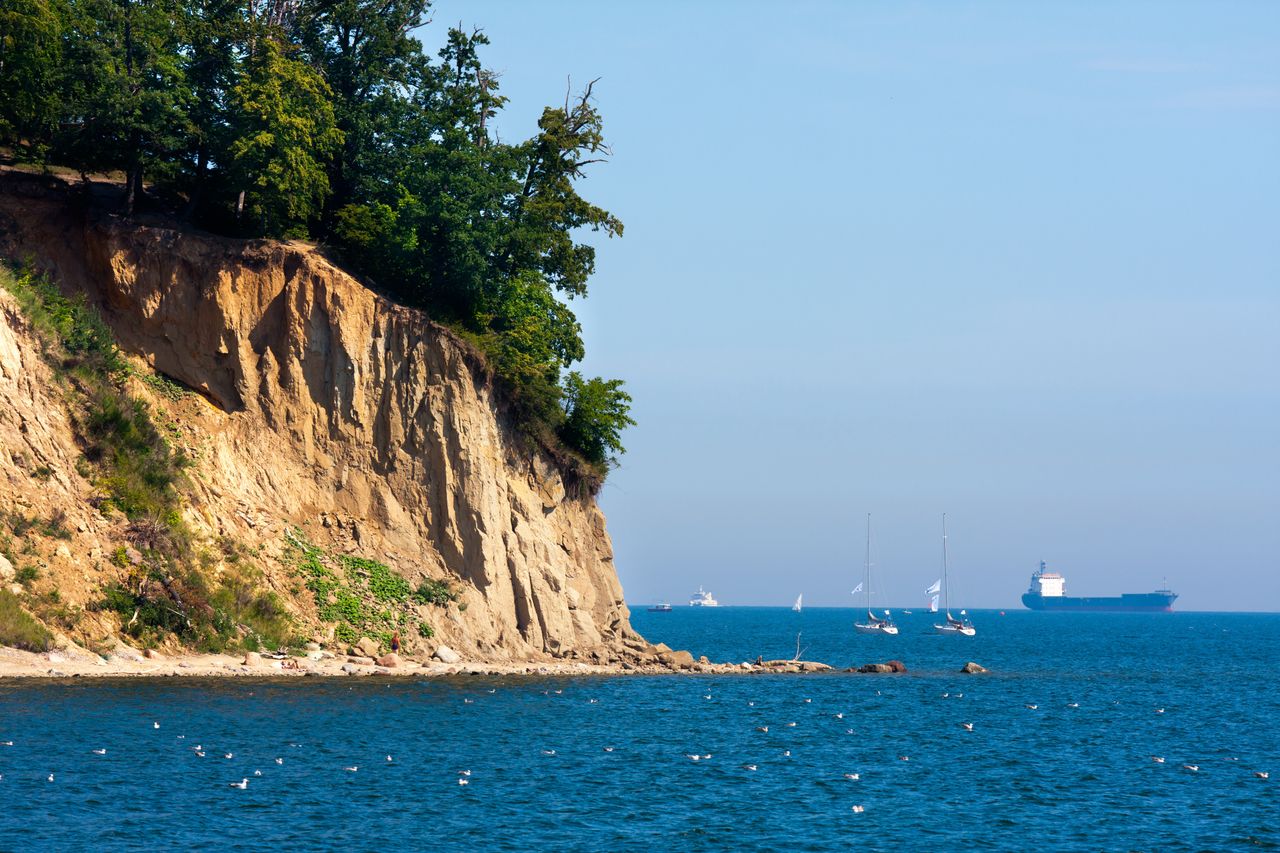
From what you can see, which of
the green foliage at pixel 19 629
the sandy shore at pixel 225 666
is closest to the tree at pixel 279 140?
the sandy shore at pixel 225 666

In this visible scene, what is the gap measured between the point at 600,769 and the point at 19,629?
20.6m

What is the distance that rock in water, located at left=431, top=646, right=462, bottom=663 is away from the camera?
56969 millimetres

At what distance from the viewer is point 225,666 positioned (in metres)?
48.4

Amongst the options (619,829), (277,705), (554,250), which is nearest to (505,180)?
(554,250)

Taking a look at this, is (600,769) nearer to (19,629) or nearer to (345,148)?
(19,629)

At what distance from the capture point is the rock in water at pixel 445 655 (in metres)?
57.0

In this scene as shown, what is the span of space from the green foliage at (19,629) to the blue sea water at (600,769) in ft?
8.86

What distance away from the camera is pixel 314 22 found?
6512cm

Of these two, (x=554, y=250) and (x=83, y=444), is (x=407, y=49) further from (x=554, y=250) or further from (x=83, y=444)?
(x=83, y=444)

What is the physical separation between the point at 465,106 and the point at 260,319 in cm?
1512

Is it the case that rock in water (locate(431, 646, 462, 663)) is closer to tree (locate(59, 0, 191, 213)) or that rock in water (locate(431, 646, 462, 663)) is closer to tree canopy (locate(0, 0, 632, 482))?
tree canopy (locate(0, 0, 632, 482))

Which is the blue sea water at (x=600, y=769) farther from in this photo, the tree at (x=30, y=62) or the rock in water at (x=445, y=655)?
the tree at (x=30, y=62)

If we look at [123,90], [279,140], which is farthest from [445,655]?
[123,90]

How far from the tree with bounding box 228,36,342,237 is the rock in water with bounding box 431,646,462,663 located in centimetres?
1952
